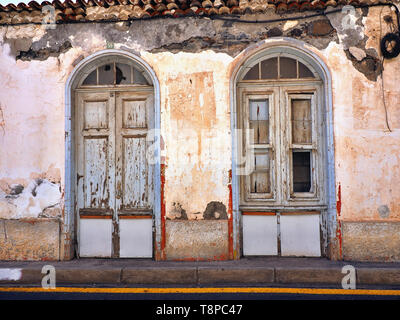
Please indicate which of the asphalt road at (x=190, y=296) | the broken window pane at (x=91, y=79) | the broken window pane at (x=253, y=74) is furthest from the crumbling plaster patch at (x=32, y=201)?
the broken window pane at (x=253, y=74)

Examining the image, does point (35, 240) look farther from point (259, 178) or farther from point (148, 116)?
point (259, 178)

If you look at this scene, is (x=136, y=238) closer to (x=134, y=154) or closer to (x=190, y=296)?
(x=134, y=154)

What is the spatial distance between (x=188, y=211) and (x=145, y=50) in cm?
278

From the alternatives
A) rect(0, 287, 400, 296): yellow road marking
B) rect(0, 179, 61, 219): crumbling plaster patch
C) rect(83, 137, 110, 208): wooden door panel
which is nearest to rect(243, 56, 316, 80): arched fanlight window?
rect(83, 137, 110, 208): wooden door panel

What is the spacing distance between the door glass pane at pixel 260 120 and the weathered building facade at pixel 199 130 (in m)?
0.02

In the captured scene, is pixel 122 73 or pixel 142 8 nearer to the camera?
pixel 142 8

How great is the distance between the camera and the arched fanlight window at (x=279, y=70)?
18.9 ft

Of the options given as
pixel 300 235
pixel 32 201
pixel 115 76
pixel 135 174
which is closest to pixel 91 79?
pixel 115 76

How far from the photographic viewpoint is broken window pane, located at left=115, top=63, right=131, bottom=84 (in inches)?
234

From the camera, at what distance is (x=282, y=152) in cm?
573

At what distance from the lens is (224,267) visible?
4.80 metres

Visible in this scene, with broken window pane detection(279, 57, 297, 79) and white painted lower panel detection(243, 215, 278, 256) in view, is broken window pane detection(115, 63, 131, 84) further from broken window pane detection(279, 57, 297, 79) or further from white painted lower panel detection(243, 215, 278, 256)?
white painted lower panel detection(243, 215, 278, 256)

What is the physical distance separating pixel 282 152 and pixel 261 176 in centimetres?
54

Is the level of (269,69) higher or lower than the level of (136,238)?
higher
